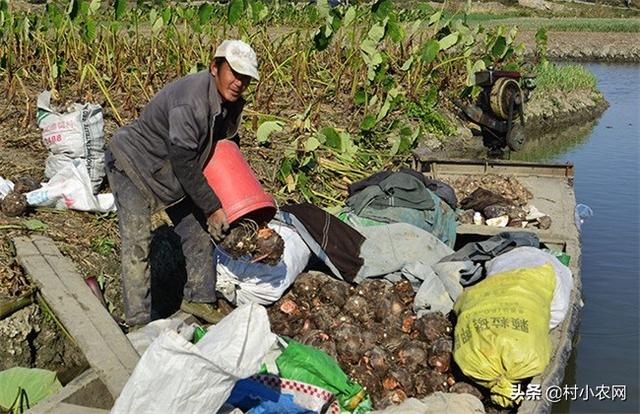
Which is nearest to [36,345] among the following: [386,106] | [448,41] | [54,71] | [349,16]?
[54,71]

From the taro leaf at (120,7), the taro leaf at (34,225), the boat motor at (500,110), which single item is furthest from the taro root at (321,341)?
the taro leaf at (120,7)

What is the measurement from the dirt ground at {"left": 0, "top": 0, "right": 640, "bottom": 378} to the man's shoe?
68cm

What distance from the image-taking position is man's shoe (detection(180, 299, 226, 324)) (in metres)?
4.43

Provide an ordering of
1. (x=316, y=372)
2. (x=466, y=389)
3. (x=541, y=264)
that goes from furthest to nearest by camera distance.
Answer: (x=541, y=264)
(x=466, y=389)
(x=316, y=372)

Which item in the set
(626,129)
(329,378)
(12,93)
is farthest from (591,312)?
(626,129)

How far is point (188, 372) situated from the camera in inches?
108

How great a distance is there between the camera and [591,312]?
20.3ft

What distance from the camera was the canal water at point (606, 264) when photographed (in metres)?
5.16

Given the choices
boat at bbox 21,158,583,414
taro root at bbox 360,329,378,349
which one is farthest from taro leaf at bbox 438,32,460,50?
taro root at bbox 360,329,378,349

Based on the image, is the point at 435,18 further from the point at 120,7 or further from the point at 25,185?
the point at 25,185

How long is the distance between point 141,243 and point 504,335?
1849mm

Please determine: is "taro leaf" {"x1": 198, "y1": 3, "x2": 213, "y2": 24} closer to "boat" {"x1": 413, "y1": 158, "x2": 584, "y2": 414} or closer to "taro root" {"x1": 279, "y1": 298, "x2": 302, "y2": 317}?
"boat" {"x1": 413, "y1": 158, "x2": 584, "y2": 414}

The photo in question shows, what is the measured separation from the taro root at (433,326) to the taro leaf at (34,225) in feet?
7.77

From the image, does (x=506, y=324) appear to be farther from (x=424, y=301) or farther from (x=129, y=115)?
(x=129, y=115)
